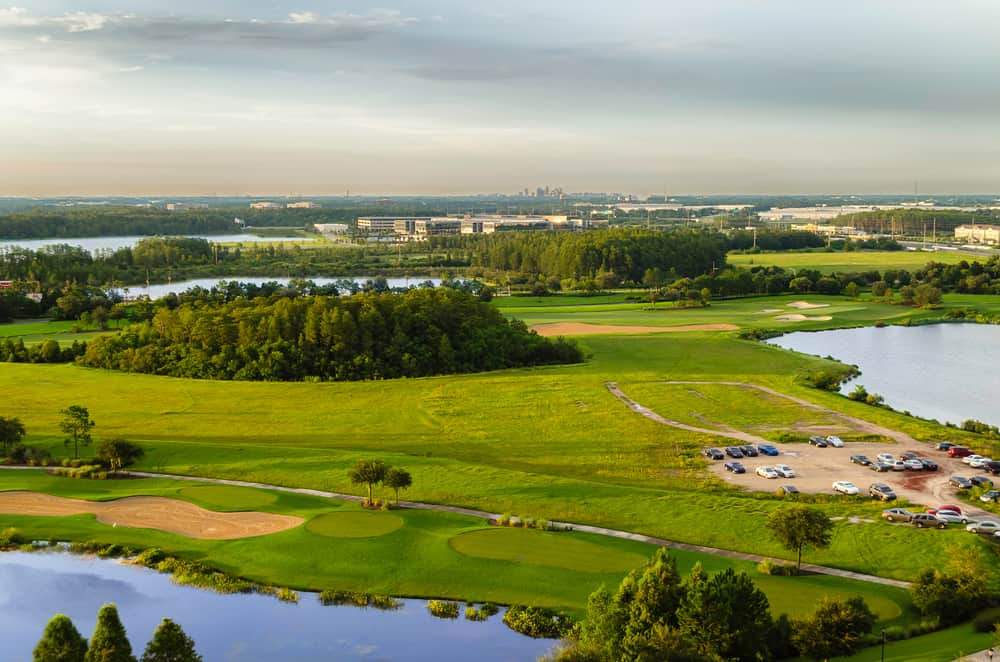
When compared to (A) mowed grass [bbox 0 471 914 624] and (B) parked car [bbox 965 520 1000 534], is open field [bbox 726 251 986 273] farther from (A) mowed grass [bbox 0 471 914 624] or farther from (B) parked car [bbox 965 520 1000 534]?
(A) mowed grass [bbox 0 471 914 624]

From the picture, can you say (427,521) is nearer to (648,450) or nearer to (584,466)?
(584,466)

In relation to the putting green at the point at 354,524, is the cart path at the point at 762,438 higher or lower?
higher

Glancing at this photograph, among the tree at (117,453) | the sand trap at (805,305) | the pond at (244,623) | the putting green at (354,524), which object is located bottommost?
the pond at (244,623)

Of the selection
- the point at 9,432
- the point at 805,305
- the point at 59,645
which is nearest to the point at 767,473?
the point at 59,645

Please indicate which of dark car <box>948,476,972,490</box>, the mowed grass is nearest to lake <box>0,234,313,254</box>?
the mowed grass

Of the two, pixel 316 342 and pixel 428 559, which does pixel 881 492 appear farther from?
pixel 316 342

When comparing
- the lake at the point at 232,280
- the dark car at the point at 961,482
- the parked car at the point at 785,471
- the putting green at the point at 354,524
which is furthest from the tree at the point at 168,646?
the lake at the point at 232,280

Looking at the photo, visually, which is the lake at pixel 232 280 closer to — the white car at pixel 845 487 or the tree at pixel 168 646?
the white car at pixel 845 487
